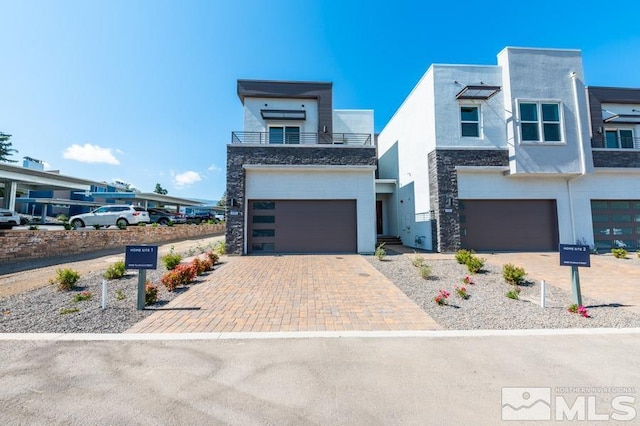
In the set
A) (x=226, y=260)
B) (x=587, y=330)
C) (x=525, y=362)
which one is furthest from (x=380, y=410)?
(x=226, y=260)

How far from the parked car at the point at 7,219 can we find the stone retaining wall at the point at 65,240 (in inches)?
278

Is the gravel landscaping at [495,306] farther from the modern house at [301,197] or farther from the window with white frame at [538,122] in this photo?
the window with white frame at [538,122]

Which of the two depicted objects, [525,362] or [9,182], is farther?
[9,182]

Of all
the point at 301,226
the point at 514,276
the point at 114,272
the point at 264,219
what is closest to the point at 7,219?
the point at 114,272

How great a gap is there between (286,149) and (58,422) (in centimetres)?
1133

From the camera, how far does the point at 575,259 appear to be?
5.22m

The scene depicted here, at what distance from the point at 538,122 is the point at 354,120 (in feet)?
31.1

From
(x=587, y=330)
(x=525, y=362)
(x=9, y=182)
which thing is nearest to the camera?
(x=525, y=362)

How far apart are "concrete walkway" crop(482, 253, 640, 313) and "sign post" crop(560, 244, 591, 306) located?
3.50ft

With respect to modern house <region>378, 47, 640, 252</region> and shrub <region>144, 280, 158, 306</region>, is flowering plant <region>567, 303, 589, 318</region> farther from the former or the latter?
shrub <region>144, 280, 158, 306</region>

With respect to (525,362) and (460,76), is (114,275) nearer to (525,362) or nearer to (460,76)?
(525,362)

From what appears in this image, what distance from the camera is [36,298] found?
5.92 metres
